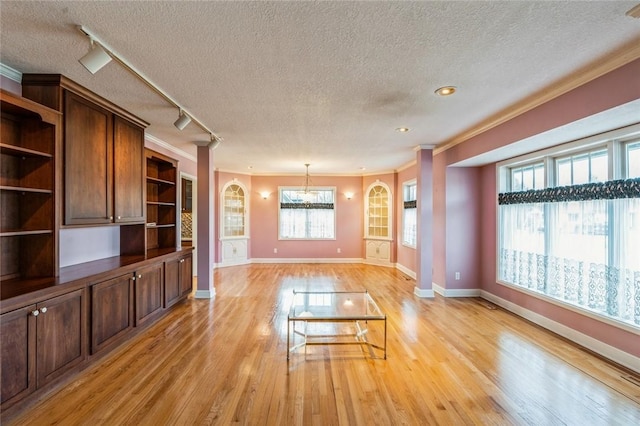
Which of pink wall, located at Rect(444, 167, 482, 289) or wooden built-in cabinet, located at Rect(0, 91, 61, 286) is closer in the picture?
wooden built-in cabinet, located at Rect(0, 91, 61, 286)

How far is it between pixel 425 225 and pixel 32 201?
5.06 meters

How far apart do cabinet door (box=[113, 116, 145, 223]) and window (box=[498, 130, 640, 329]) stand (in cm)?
516

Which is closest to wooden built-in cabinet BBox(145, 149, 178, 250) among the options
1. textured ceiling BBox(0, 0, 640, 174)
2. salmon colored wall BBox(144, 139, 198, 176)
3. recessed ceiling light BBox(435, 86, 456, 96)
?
salmon colored wall BBox(144, 139, 198, 176)

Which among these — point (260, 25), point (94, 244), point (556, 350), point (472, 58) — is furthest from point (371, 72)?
point (94, 244)

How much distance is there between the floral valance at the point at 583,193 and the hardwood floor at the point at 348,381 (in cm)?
161

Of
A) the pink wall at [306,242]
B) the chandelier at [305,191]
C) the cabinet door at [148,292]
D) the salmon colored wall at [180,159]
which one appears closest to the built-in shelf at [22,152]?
the cabinet door at [148,292]

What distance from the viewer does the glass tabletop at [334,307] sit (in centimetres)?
290

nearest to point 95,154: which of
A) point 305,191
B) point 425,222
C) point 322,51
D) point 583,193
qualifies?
point 322,51

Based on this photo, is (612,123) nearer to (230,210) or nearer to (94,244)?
(94,244)

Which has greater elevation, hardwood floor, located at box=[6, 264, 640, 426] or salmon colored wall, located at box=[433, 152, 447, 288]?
salmon colored wall, located at box=[433, 152, 447, 288]

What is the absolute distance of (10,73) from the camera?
2469 mm

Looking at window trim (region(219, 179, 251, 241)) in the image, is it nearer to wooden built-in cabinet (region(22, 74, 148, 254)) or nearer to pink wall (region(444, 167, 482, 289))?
wooden built-in cabinet (region(22, 74, 148, 254))

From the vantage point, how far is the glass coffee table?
289 cm

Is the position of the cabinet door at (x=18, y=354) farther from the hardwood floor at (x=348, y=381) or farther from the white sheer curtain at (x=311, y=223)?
the white sheer curtain at (x=311, y=223)
